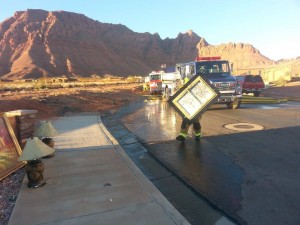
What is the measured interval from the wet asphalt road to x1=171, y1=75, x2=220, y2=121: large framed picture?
969 mm

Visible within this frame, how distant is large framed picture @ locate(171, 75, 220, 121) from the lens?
8500mm

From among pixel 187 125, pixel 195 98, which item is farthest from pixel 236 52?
pixel 187 125

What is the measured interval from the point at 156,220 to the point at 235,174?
2.59 metres

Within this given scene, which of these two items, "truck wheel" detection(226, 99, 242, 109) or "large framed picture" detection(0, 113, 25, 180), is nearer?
"large framed picture" detection(0, 113, 25, 180)

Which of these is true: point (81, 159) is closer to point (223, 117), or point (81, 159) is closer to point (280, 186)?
point (280, 186)

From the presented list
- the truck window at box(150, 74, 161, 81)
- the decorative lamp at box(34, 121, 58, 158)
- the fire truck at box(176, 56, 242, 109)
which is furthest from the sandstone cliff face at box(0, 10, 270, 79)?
the decorative lamp at box(34, 121, 58, 158)

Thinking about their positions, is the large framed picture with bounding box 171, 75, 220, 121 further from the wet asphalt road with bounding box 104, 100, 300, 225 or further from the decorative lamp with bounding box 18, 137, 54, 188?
the decorative lamp with bounding box 18, 137, 54, 188

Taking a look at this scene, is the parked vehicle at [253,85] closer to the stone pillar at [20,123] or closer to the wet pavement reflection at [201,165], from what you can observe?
the wet pavement reflection at [201,165]

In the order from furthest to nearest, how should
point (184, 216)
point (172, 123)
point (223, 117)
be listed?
point (223, 117), point (172, 123), point (184, 216)

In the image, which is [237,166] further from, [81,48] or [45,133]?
[81,48]

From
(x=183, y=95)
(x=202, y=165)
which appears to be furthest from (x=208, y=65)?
(x=202, y=165)

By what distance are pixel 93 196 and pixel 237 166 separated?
331 centimetres

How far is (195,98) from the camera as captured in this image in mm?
8672

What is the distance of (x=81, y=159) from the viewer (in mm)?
7133
